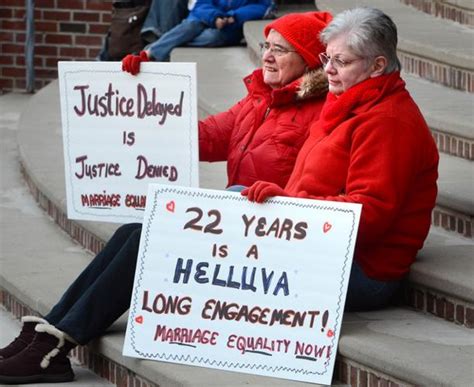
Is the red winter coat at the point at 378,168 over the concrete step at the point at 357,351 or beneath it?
over

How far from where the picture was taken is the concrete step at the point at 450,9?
7191 mm

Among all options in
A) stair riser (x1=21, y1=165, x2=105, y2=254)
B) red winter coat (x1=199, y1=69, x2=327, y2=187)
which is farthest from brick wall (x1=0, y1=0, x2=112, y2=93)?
red winter coat (x1=199, y1=69, x2=327, y2=187)

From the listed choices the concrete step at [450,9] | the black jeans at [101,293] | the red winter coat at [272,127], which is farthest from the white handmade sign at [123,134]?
the concrete step at [450,9]

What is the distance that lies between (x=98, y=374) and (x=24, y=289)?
2.29 ft

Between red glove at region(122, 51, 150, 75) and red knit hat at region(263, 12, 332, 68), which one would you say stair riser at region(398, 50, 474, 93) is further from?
red glove at region(122, 51, 150, 75)

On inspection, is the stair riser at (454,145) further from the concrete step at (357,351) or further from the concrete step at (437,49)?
the concrete step at (357,351)

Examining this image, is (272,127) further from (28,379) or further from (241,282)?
(28,379)

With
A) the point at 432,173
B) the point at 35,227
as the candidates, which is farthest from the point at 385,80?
the point at 35,227

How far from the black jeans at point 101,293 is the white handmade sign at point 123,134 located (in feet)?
2.00

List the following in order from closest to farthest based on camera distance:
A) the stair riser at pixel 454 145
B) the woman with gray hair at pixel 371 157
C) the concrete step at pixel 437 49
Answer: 1. the woman with gray hair at pixel 371 157
2. the stair riser at pixel 454 145
3. the concrete step at pixel 437 49

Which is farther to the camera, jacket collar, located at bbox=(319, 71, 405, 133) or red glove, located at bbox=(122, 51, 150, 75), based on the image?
red glove, located at bbox=(122, 51, 150, 75)

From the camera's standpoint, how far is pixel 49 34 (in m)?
9.74

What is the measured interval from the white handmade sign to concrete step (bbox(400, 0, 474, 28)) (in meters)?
2.46

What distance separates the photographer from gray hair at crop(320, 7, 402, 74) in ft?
14.3
